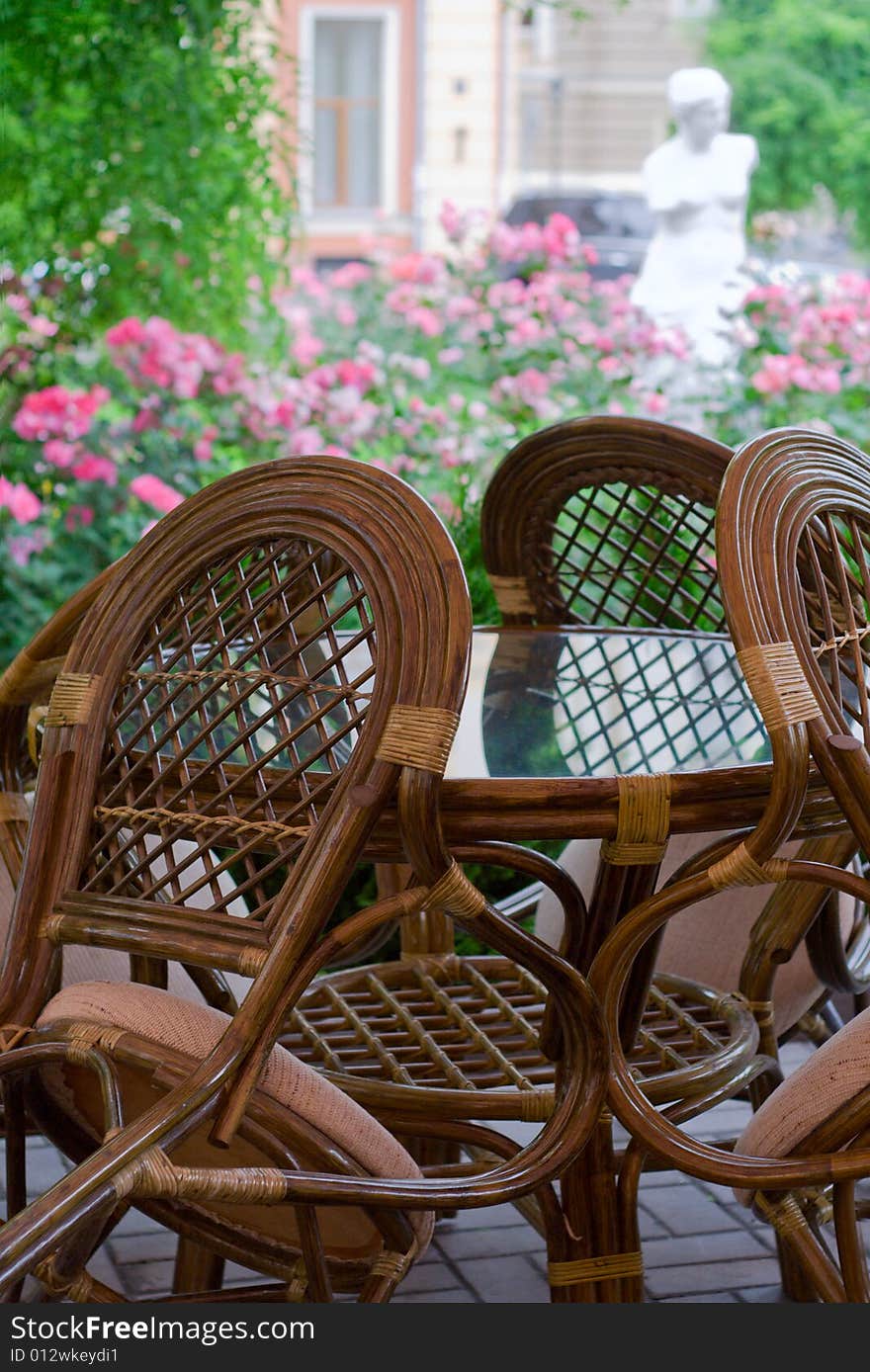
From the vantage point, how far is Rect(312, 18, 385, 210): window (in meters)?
17.4

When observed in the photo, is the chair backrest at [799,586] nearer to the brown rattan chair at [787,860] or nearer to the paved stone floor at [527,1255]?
the brown rattan chair at [787,860]

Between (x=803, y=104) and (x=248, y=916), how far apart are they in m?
19.1

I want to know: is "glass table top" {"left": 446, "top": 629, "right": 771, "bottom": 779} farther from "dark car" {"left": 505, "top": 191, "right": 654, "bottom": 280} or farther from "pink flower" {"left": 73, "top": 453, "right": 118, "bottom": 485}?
"dark car" {"left": 505, "top": 191, "right": 654, "bottom": 280}

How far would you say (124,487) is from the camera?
395cm

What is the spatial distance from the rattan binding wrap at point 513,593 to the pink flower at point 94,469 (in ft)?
5.78

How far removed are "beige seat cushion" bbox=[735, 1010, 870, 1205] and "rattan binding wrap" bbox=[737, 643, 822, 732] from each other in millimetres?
259

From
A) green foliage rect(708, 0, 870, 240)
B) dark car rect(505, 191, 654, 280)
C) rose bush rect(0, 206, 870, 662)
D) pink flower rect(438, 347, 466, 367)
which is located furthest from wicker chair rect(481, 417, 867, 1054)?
green foliage rect(708, 0, 870, 240)

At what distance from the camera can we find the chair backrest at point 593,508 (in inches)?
81.9


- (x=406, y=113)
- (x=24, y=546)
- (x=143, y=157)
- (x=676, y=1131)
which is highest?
(x=406, y=113)

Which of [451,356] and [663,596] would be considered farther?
[451,356]

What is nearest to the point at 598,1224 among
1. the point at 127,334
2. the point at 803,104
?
the point at 127,334

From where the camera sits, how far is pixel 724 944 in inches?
74.1

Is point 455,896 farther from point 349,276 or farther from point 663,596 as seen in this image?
point 349,276

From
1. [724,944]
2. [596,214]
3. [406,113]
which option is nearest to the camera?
[724,944]
